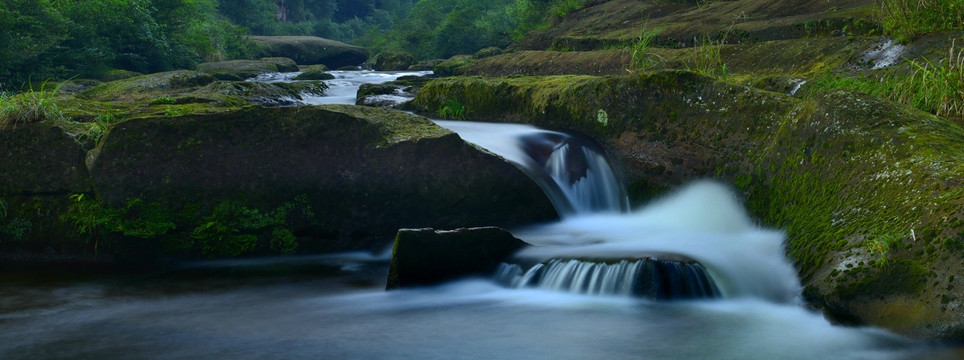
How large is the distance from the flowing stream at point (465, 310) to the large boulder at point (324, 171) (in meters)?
0.51

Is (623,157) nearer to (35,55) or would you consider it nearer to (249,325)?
(249,325)

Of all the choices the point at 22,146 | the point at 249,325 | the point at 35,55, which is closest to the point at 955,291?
the point at 249,325

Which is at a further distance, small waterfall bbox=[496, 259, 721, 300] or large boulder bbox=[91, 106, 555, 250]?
large boulder bbox=[91, 106, 555, 250]

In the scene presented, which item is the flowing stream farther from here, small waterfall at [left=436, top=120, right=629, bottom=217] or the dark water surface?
small waterfall at [left=436, top=120, right=629, bottom=217]

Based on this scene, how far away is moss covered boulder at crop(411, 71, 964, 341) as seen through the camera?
14.4ft

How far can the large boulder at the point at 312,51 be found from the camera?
40.2 meters

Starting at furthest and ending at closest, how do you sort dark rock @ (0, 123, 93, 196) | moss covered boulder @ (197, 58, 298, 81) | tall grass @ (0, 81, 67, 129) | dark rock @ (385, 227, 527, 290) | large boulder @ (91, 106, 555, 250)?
moss covered boulder @ (197, 58, 298, 81), tall grass @ (0, 81, 67, 129), dark rock @ (0, 123, 93, 196), large boulder @ (91, 106, 555, 250), dark rock @ (385, 227, 527, 290)

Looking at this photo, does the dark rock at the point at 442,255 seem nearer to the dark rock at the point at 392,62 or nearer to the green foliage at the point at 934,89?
the green foliage at the point at 934,89

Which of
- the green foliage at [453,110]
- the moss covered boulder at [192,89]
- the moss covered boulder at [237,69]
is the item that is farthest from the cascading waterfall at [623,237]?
the moss covered boulder at [237,69]

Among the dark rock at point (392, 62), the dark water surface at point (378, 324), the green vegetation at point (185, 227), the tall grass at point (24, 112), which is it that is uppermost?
the dark rock at point (392, 62)

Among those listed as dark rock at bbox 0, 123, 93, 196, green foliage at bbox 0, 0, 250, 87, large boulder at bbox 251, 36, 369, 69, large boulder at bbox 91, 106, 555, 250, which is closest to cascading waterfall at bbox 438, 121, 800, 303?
large boulder at bbox 91, 106, 555, 250

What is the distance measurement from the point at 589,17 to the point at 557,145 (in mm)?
15393

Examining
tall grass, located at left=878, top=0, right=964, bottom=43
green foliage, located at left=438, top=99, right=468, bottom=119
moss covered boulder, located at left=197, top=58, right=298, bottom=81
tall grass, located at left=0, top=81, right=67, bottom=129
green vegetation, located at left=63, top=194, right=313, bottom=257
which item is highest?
moss covered boulder, located at left=197, top=58, right=298, bottom=81


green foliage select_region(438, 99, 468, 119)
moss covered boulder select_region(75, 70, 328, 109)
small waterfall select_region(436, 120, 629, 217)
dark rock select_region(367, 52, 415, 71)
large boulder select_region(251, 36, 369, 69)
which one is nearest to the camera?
small waterfall select_region(436, 120, 629, 217)
